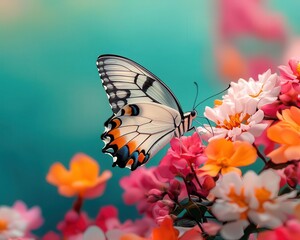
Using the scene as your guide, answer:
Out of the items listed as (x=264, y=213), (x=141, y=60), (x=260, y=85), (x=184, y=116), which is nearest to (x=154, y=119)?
(x=184, y=116)

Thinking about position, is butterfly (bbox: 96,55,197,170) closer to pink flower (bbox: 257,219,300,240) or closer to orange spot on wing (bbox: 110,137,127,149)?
orange spot on wing (bbox: 110,137,127,149)

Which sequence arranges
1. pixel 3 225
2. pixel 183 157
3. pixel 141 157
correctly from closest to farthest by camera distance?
pixel 183 157, pixel 141 157, pixel 3 225

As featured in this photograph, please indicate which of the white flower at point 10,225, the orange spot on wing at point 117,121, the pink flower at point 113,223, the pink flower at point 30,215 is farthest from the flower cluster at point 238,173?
the pink flower at point 30,215

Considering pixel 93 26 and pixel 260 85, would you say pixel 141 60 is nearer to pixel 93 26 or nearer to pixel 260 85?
pixel 93 26

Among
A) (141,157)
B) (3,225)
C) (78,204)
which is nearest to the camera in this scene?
(141,157)

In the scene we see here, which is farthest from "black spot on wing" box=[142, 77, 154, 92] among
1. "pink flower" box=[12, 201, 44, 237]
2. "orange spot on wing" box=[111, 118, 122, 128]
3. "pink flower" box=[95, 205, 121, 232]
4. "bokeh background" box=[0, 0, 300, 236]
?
"pink flower" box=[12, 201, 44, 237]

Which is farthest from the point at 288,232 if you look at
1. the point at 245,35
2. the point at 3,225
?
the point at 245,35

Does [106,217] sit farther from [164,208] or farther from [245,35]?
[245,35]
